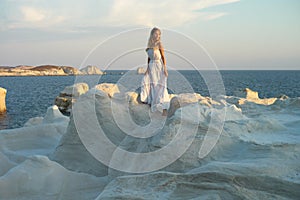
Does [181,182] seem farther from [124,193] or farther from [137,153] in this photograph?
[137,153]

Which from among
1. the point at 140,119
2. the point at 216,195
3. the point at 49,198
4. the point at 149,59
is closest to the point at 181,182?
the point at 216,195

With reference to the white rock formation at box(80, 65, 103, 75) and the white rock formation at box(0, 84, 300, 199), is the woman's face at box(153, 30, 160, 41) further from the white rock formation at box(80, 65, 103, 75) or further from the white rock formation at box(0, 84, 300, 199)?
the white rock formation at box(0, 84, 300, 199)

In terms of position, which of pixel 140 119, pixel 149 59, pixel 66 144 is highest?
pixel 149 59

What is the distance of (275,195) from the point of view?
3.79 metres

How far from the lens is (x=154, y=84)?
9.35 metres

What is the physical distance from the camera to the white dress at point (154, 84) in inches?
364

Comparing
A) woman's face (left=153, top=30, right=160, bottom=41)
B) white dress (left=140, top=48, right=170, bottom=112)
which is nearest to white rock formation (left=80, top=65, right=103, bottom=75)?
white dress (left=140, top=48, right=170, bottom=112)

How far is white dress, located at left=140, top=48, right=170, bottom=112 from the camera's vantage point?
9.23 metres

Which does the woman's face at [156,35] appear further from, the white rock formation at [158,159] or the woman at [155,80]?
the white rock formation at [158,159]

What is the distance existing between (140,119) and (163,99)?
6.09 ft

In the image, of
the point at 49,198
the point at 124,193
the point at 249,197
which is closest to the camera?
the point at 249,197

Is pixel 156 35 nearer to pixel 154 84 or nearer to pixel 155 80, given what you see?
pixel 155 80

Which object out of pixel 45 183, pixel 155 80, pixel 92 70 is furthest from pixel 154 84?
pixel 92 70

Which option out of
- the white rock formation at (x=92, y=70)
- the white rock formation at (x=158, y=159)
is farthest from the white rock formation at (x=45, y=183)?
the white rock formation at (x=92, y=70)
